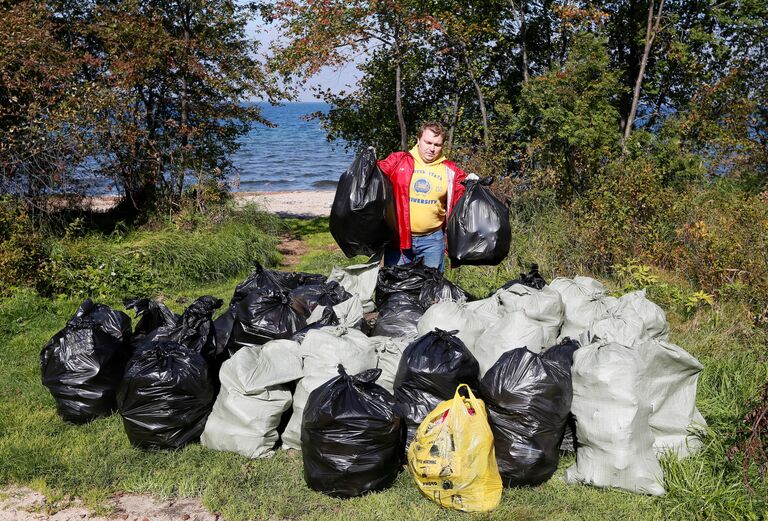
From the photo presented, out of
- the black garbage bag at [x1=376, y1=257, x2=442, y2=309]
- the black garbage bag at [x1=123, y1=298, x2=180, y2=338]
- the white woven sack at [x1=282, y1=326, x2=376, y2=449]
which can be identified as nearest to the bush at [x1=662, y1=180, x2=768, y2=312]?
the black garbage bag at [x1=376, y1=257, x2=442, y2=309]

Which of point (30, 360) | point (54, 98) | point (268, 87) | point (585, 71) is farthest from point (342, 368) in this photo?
point (268, 87)

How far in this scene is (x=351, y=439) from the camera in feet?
11.8

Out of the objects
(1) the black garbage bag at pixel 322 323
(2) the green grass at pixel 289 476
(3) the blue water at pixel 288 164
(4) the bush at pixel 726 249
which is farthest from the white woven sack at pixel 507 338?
(3) the blue water at pixel 288 164

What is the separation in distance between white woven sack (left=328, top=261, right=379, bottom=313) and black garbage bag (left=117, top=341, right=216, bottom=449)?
1.57 metres

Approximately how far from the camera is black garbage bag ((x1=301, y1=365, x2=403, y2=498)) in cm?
360

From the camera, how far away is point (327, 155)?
38125mm

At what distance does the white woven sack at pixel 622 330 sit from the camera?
4.10m

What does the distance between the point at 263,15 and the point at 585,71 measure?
4.56 m

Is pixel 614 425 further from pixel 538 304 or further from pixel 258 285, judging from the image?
pixel 258 285

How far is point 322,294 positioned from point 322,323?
2.13 ft

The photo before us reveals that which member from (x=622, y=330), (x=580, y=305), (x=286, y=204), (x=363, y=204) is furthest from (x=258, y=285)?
(x=286, y=204)

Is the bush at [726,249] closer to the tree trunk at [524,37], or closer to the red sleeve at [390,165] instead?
the red sleeve at [390,165]

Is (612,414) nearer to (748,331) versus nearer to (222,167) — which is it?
(748,331)

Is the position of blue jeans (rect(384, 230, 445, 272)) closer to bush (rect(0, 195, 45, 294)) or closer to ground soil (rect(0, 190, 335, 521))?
ground soil (rect(0, 190, 335, 521))
